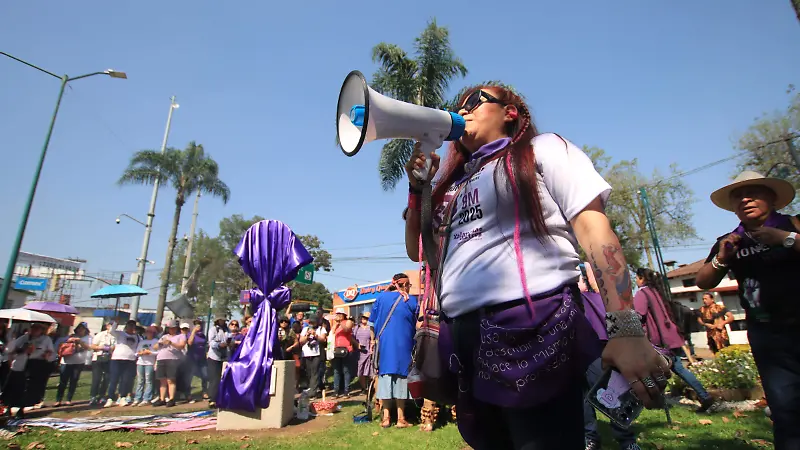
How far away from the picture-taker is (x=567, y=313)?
4.14 feet

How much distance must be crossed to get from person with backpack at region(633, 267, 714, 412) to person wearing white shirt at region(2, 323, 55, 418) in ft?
34.4

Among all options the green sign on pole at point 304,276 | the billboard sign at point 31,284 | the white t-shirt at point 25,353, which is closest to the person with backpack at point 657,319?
the white t-shirt at point 25,353

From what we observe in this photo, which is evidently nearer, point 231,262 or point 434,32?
point 434,32

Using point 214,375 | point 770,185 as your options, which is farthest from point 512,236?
point 214,375

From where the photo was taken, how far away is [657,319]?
506cm

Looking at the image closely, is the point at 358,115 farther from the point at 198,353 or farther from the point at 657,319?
the point at 198,353

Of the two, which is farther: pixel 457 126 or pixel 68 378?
pixel 68 378

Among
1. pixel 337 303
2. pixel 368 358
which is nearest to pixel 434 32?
pixel 368 358

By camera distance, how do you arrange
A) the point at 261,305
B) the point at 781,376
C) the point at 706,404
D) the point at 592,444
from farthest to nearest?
1. the point at 261,305
2. the point at 706,404
3. the point at 592,444
4. the point at 781,376

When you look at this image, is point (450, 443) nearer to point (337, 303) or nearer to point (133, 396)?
point (133, 396)

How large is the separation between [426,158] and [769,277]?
2293 mm

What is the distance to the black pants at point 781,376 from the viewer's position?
87.6 inches

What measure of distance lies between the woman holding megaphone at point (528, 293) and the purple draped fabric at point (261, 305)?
17.1 feet

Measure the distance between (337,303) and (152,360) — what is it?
1988 cm
